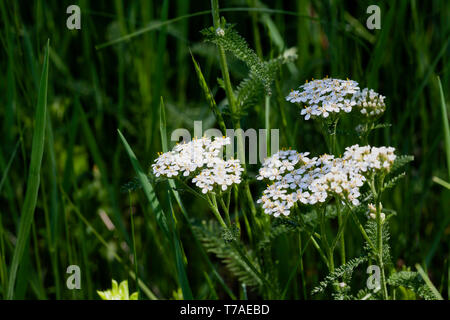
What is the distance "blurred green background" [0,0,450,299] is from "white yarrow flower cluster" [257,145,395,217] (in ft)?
0.98

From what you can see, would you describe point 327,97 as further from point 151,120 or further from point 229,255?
point 151,120

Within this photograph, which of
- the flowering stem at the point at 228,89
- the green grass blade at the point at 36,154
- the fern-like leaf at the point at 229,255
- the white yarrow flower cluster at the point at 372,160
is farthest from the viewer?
the fern-like leaf at the point at 229,255

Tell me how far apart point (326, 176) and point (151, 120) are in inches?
36.2

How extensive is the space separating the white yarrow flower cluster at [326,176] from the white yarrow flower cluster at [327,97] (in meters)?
0.11

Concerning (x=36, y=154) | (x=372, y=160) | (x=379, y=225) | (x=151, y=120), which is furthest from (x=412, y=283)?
(x=151, y=120)

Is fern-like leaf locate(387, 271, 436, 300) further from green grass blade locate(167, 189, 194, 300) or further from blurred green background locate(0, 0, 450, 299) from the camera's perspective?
green grass blade locate(167, 189, 194, 300)

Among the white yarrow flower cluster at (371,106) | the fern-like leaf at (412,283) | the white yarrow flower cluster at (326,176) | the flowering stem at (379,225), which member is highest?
the white yarrow flower cluster at (371,106)

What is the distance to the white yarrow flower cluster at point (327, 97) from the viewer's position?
4.12 feet

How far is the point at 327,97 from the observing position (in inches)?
50.1

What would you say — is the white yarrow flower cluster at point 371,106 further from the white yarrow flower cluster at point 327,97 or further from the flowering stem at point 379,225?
the flowering stem at point 379,225

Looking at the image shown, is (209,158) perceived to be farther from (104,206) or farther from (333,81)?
(104,206)

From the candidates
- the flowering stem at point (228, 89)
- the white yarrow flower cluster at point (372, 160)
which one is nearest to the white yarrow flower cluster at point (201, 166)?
the flowering stem at point (228, 89)

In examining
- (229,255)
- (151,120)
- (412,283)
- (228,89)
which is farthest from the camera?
(151,120)
